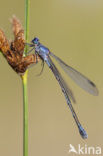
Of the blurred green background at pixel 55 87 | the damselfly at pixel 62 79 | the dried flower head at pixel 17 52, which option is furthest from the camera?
the blurred green background at pixel 55 87

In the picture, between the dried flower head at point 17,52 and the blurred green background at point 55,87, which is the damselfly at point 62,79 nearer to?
the dried flower head at point 17,52

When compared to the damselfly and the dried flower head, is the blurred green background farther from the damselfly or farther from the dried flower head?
the dried flower head

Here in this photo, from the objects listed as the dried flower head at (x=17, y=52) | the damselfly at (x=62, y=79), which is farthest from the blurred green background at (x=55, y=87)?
the dried flower head at (x=17, y=52)

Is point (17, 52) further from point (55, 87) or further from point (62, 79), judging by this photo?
point (55, 87)

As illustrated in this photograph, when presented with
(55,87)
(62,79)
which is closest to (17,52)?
(62,79)

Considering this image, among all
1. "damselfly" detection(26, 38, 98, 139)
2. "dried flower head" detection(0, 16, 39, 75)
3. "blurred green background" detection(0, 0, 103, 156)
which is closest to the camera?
"dried flower head" detection(0, 16, 39, 75)

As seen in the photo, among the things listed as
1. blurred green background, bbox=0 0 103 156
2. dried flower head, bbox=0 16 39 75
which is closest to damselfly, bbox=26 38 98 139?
dried flower head, bbox=0 16 39 75

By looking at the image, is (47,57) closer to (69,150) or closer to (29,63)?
(29,63)

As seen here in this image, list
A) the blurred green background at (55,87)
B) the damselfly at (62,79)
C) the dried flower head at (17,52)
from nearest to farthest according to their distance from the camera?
1. the dried flower head at (17,52)
2. the damselfly at (62,79)
3. the blurred green background at (55,87)
